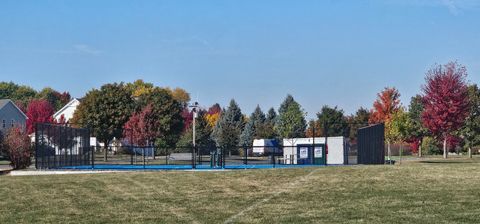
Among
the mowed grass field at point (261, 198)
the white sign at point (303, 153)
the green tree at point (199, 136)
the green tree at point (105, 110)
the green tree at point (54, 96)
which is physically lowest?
the mowed grass field at point (261, 198)

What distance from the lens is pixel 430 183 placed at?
16281 mm

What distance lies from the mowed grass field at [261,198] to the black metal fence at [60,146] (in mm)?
11463

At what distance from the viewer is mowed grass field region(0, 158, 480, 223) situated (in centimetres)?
1194

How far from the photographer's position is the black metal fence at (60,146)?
32.4 meters

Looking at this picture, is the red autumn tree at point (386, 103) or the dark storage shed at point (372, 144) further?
the red autumn tree at point (386, 103)

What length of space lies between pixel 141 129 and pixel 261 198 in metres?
48.0

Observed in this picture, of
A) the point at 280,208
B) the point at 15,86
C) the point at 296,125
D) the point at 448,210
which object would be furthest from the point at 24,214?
the point at 15,86

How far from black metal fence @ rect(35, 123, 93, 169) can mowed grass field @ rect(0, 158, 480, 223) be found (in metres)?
11.5

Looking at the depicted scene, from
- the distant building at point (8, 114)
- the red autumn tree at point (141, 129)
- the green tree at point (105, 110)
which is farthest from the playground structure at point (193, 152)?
the distant building at point (8, 114)

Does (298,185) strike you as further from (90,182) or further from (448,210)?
(90,182)

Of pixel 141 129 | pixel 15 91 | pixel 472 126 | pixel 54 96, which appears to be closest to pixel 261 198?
pixel 472 126

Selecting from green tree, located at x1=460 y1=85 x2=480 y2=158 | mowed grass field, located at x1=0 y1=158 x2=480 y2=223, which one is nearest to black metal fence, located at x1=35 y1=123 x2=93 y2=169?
mowed grass field, located at x1=0 y1=158 x2=480 y2=223

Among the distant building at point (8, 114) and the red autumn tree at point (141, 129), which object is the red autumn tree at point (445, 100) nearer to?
the red autumn tree at point (141, 129)

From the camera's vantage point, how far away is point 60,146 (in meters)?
34.8
